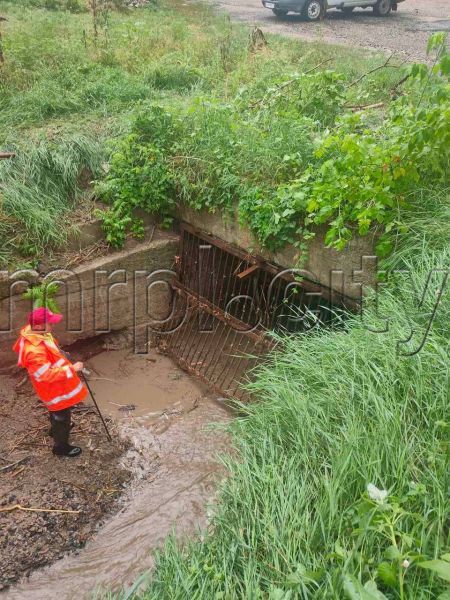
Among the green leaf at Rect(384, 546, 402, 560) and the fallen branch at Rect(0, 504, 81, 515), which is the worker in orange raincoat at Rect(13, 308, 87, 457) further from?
the green leaf at Rect(384, 546, 402, 560)

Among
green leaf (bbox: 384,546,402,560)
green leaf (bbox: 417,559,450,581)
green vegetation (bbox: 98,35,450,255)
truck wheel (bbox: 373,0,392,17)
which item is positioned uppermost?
truck wheel (bbox: 373,0,392,17)

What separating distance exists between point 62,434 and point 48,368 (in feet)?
2.30

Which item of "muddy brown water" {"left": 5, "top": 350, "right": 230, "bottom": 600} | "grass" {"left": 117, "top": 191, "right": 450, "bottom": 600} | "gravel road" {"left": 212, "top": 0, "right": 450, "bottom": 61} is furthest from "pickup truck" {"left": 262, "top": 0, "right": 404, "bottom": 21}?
"grass" {"left": 117, "top": 191, "right": 450, "bottom": 600}

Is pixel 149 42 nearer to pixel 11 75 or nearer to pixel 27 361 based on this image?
pixel 11 75

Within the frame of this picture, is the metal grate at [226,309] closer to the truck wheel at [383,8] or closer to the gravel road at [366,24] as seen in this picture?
the gravel road at [366,24]

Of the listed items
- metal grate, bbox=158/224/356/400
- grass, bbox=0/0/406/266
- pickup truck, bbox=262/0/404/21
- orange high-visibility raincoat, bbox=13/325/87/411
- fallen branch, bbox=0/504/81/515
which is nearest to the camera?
fallen branch, bbox=0/504/81/515

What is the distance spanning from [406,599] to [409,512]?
0.41m

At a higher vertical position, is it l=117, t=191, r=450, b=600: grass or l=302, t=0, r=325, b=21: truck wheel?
l=302, t=0, r=325, b=21: truck wheel

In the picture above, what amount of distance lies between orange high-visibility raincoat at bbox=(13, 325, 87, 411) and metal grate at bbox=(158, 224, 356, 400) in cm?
183

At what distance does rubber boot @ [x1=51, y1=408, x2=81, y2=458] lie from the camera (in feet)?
16.7

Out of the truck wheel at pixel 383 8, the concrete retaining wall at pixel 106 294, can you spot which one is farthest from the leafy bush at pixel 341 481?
the truck wheel at pixel 383 8

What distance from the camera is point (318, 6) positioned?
13500 millimetres

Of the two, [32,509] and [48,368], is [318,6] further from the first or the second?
[32,509]

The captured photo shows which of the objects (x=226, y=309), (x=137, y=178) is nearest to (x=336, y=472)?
(x=226, y=309)
